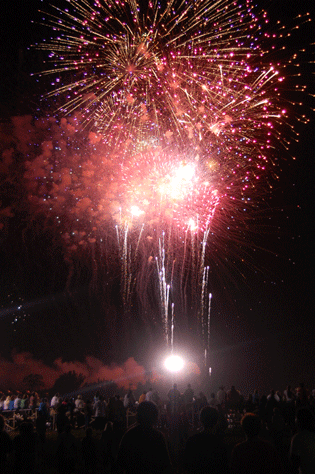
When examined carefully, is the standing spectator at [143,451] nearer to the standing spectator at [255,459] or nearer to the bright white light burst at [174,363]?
the standing spectator at [255,459]

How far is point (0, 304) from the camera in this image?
1716cm

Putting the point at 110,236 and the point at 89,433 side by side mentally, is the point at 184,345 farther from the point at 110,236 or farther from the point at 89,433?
the point at 89,433

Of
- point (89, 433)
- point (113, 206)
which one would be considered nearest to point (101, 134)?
point (113, 206)

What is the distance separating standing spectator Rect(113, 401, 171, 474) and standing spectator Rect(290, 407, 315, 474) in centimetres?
122

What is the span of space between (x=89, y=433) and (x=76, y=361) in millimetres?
14729

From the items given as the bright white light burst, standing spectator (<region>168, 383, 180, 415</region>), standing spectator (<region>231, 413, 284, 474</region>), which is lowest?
standing spectator (<region>231, 413, 284, 474</region>)

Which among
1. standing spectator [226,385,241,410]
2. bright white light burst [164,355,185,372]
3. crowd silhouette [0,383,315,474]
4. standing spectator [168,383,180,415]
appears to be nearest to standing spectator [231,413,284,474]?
crowd silhouette [0,383,315,474]

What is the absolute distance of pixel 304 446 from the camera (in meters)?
3.08

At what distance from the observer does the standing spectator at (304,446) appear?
2.99m

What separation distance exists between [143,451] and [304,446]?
148 centimetres

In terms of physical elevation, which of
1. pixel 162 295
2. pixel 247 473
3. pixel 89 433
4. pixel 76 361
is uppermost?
pixel 162 295

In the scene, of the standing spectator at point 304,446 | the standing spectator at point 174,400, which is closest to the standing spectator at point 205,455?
the standing spectator at point 304,446

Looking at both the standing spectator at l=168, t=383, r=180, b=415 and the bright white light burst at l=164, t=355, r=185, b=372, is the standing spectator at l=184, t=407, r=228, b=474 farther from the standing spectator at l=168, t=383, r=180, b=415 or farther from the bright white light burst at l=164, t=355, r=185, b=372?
the bright white light burst at l=164, t=355, r=185, b=372

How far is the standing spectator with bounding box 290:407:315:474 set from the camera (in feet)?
9.82
